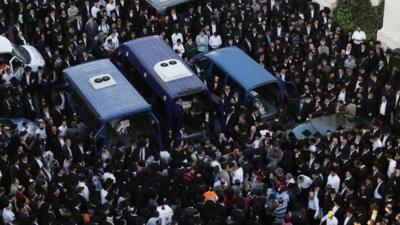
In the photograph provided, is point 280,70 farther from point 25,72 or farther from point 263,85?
point 25,72

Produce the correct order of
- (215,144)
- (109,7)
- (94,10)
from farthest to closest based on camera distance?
(109,7)
(94,10)
(215,144)

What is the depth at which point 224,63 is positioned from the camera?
19625 millimetres

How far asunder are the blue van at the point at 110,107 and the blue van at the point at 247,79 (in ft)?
7.32

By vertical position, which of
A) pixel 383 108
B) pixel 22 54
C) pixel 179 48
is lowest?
pixel 383 108

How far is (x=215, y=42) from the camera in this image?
2150cm

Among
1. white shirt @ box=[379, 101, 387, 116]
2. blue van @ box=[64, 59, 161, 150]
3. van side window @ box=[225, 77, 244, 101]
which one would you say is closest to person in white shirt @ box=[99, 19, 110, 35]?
blue van @ box=[64, 59, 161, 150]

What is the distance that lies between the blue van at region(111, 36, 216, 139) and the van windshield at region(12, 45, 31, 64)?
2.49 m

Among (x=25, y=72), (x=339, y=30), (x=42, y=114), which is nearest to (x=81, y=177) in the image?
(x=42, y=114)

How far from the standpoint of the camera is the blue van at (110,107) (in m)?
17.4

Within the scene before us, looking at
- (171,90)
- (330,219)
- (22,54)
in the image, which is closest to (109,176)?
(171,90)

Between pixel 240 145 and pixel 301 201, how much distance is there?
224cm

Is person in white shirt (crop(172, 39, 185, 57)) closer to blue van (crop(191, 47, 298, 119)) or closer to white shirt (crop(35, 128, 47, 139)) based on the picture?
blue van (crop(191, 47, 298, 119))

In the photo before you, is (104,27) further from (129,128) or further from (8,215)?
(8,215)

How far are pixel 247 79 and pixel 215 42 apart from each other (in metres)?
2.83
